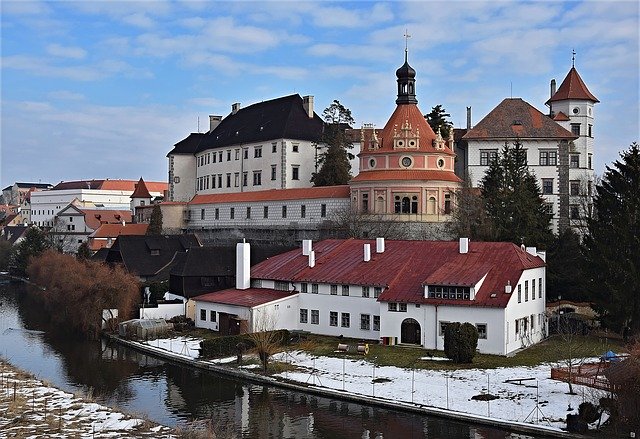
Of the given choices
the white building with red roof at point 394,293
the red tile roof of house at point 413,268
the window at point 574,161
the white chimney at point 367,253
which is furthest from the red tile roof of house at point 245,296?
the window at point 574,161

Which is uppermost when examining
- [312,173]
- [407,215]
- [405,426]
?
[312,173]

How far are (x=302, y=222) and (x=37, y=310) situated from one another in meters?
21.1

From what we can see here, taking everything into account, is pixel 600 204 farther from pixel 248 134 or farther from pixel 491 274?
pixel 248 134

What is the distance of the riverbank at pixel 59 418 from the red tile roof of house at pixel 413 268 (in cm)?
1548

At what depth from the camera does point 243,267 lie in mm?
45156

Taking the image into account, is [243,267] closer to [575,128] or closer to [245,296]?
[245,296]

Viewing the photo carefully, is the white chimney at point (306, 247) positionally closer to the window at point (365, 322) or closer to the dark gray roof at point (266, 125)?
the window at point (365, 322)

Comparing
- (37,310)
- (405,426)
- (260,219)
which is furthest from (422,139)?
(405,426)

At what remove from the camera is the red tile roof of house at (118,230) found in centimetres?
8462

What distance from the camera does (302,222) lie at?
63.3 metres

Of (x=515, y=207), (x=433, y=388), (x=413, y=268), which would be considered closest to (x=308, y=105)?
(x=515, y=207)

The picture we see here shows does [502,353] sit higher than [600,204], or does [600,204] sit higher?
[600,204]

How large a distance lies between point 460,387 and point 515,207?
22950 millimetres

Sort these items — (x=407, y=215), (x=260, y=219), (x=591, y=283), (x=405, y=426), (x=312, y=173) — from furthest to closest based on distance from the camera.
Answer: (x=312, y=173), (x=260, y=219), (x=407, y=215), (x=591, y=283), (x=405, y=426)
